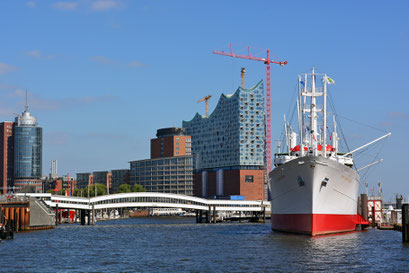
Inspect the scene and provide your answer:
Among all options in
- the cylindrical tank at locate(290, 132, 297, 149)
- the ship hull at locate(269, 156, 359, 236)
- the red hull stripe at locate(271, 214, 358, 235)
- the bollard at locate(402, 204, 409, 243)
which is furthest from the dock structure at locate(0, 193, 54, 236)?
the bollard at locate(402, 204, 409, 243)

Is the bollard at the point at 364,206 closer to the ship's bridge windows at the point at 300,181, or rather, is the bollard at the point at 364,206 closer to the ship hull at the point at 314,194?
the ship hull at the point at 314,194

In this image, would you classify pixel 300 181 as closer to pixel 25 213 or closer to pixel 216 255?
pixel 216 255

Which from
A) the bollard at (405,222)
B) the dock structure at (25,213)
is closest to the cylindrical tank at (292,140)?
the bollard at (405,222)

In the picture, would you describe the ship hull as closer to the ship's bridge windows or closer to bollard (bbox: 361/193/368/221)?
the ship's bridge windows

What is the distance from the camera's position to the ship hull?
7831cm

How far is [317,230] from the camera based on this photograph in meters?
79.0

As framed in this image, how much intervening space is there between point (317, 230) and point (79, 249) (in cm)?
2865

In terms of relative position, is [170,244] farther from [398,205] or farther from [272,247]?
[398,205]

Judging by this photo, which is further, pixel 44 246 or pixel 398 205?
pixel 398 205

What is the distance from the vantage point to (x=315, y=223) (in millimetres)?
78500

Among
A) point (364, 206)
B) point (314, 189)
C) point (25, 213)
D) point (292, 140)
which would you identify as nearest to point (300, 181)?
point (314, 189)

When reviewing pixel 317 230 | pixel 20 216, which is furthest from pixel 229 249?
pixel 20 216

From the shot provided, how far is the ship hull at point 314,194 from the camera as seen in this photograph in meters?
78.3

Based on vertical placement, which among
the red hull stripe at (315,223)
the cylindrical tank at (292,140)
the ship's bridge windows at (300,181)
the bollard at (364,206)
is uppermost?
the cylindrical tank at (292,140)
